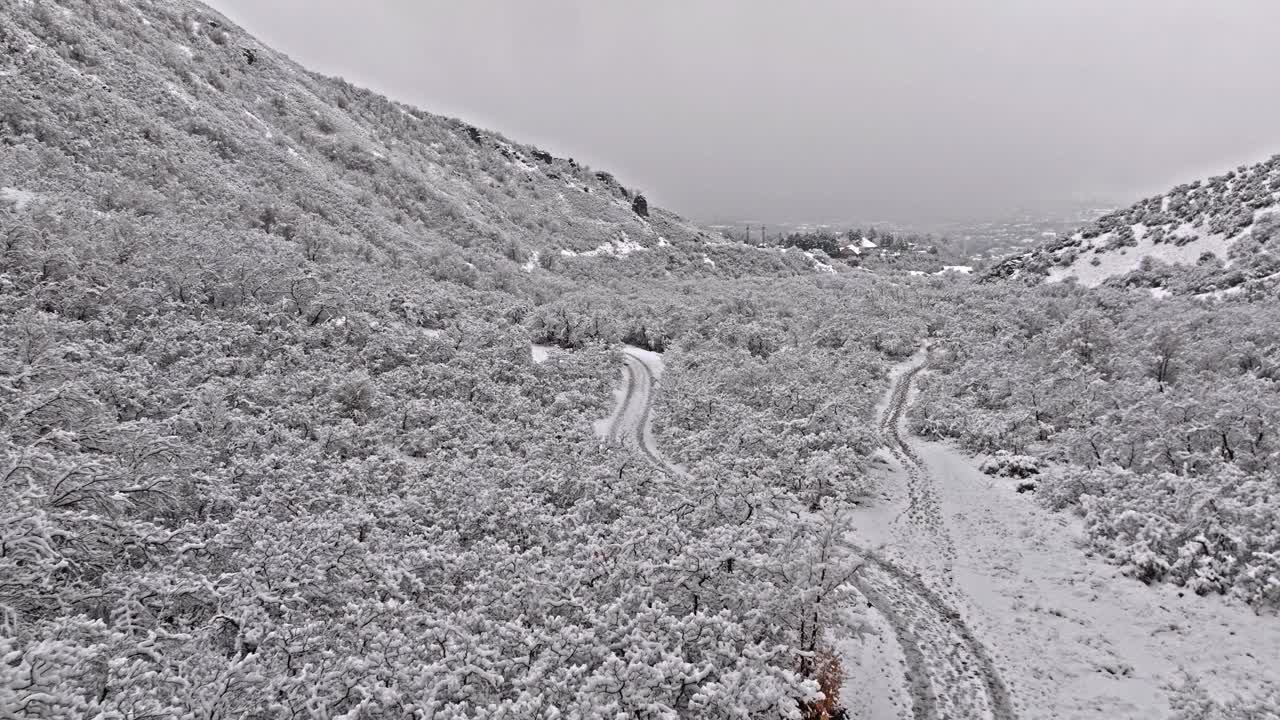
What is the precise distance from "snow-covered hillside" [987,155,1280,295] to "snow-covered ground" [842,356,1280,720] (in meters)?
30.0

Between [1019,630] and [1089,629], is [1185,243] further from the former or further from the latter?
[1019,630]

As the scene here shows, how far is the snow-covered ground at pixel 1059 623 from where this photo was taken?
449 inches

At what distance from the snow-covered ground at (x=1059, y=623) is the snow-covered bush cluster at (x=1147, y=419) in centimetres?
92

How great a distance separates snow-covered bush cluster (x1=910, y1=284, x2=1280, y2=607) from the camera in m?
14.3

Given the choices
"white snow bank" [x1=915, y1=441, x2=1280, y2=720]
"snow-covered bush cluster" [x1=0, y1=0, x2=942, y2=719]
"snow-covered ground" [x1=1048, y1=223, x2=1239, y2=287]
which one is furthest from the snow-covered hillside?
"white snow bank" [x1=915, y1=441, x2=1280, y2=720]

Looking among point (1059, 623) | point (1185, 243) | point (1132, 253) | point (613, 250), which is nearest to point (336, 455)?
point (1059, 623)

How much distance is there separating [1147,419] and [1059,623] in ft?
35.2

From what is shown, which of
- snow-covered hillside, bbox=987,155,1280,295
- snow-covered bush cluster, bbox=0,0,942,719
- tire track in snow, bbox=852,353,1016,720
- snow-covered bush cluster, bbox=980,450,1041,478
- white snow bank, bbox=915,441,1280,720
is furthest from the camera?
snow-covered hillside, bbox=987,155,1280,295

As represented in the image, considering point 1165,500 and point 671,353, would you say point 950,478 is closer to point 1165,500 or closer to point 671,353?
point 1165,500

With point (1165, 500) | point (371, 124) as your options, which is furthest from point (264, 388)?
point (371, 124)

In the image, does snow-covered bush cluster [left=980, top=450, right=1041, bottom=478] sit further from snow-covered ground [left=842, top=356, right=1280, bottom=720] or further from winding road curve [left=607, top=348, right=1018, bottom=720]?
snow-covered ground [left=842, top=356, right=1280, bottom=720]

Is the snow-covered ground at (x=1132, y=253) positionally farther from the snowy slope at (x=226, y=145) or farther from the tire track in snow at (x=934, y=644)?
the snowy slope at (x=226, y=145)

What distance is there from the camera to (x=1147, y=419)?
796 inches

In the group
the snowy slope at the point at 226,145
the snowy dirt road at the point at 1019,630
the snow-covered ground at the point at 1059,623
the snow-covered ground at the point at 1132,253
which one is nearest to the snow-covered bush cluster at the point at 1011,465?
the snowy dirt road at the point at 1019,630
